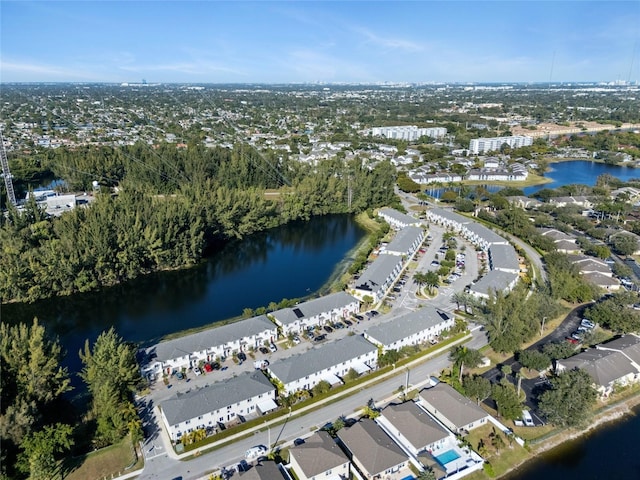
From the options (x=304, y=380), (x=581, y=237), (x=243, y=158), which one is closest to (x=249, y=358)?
(x=304, y=380)

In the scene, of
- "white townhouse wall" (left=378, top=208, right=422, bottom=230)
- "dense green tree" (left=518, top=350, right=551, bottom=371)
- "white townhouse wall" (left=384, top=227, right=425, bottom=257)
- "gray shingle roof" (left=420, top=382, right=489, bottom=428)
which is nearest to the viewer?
"gray shingle roof" (left=420, top=382, right=489, bottom=428)

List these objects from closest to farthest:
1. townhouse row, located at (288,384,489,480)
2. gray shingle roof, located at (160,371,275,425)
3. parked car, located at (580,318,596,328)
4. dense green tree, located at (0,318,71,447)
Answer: townhouse row, located at (288,384,489,480) < dense green tree, located at (0,318,71,447) < gray shingle roof, located at (160,371,275,425) < parked car, located at (580,318,596,328)

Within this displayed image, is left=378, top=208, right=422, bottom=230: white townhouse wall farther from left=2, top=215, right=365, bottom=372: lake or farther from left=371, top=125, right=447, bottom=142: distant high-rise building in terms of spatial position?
left=371, top=125, right=447, bottom=142: distant high-rise building

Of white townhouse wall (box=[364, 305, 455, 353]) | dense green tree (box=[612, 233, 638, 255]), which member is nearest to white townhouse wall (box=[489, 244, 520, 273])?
white townhouse wall (box=[364, 305, 455, 353])

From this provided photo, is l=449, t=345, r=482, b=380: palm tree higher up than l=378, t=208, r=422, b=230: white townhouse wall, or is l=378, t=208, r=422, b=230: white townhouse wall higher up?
l=378, t=208, r=422, b=230: white townhouse wall

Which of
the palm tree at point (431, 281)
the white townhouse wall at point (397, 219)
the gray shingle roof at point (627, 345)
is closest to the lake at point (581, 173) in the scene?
the white townhouse wall at point (397, 219)

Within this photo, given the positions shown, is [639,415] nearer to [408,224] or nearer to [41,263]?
[408,224]

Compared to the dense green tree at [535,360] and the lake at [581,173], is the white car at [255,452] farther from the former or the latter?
the lake at [581,173]

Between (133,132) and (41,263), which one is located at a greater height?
(133,132)

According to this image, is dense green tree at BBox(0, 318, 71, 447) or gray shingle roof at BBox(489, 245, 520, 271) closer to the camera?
dense green tree at BBox(0, 318, 71, 447)
